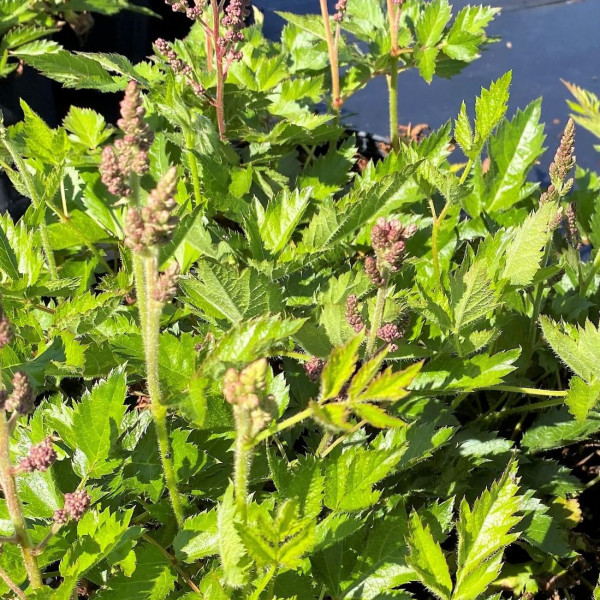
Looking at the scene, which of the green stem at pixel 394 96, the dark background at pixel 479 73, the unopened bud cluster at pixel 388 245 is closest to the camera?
the unopened bud cluster at pixel 388 245

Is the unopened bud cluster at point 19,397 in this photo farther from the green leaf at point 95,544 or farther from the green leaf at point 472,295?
the green leaf at point 472,295

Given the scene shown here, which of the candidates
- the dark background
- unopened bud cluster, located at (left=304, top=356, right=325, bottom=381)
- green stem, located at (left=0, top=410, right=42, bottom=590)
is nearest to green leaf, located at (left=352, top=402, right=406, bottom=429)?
unopened bud cluster, located at (left=304, top=356, right=325, bottom=381)

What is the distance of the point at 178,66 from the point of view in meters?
1.70

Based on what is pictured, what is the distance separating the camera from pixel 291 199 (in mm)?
1486

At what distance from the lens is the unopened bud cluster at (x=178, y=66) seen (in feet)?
5.61

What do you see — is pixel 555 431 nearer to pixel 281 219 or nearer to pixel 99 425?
pixel 281 219

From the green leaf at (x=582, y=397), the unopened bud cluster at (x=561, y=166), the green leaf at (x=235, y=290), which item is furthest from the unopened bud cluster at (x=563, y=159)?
the green leaf at (x=235, y=290)

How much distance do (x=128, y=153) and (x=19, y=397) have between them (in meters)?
0.32

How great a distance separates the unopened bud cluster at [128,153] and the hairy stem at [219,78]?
777 mm

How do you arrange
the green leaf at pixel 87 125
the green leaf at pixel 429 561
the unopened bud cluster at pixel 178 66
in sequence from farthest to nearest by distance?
the green leaf at pixel 87 125 < the unopened bud cluster at pixel 178 66 < the green leaf at pixel 429 561

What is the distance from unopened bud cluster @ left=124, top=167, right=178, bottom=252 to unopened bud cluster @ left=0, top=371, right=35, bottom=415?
21cm

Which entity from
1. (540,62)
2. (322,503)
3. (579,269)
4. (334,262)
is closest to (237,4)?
(334,262)

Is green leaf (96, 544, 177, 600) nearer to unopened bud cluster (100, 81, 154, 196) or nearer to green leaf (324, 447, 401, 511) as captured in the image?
green leaf (324, 447, 401, 511)

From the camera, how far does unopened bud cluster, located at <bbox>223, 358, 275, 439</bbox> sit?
0.79m
